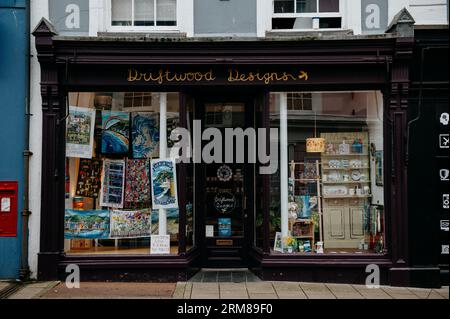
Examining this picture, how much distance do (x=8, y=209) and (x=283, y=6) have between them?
6191 millimetres

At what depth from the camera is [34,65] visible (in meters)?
9.83

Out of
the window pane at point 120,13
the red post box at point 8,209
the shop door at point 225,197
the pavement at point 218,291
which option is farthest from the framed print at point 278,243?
the window pane at point 120,13

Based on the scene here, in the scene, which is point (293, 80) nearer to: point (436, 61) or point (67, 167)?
point (436, 61)

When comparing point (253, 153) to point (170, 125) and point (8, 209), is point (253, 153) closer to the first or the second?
point (170, 125)

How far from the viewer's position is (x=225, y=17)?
995 centimetres

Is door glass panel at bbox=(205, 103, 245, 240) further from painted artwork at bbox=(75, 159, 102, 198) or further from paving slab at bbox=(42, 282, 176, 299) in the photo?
painted artwork at bbox=(75, 159, 102, 198)

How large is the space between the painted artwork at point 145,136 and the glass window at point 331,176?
2.19 m

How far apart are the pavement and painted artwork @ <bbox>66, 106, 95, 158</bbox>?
2350mm

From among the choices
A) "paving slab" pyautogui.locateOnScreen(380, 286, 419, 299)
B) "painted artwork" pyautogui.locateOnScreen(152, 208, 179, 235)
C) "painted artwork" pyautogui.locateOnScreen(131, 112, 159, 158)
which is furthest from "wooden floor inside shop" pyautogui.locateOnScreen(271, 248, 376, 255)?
"painted artwork" pyautogui.locateOnScreen(131, 112, 159, 158)

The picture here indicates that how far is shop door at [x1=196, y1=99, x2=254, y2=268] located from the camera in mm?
10836

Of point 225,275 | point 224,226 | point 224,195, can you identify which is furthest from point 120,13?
point 225,275

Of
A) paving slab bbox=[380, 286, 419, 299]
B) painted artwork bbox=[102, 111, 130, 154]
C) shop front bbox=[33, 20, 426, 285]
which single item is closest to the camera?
paving slab bbox=[380, 286, 419, 299]

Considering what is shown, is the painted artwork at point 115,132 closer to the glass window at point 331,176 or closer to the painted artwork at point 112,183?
the painted artwork at point 112,183

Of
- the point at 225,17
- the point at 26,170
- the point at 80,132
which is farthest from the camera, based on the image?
the point at 80,132
